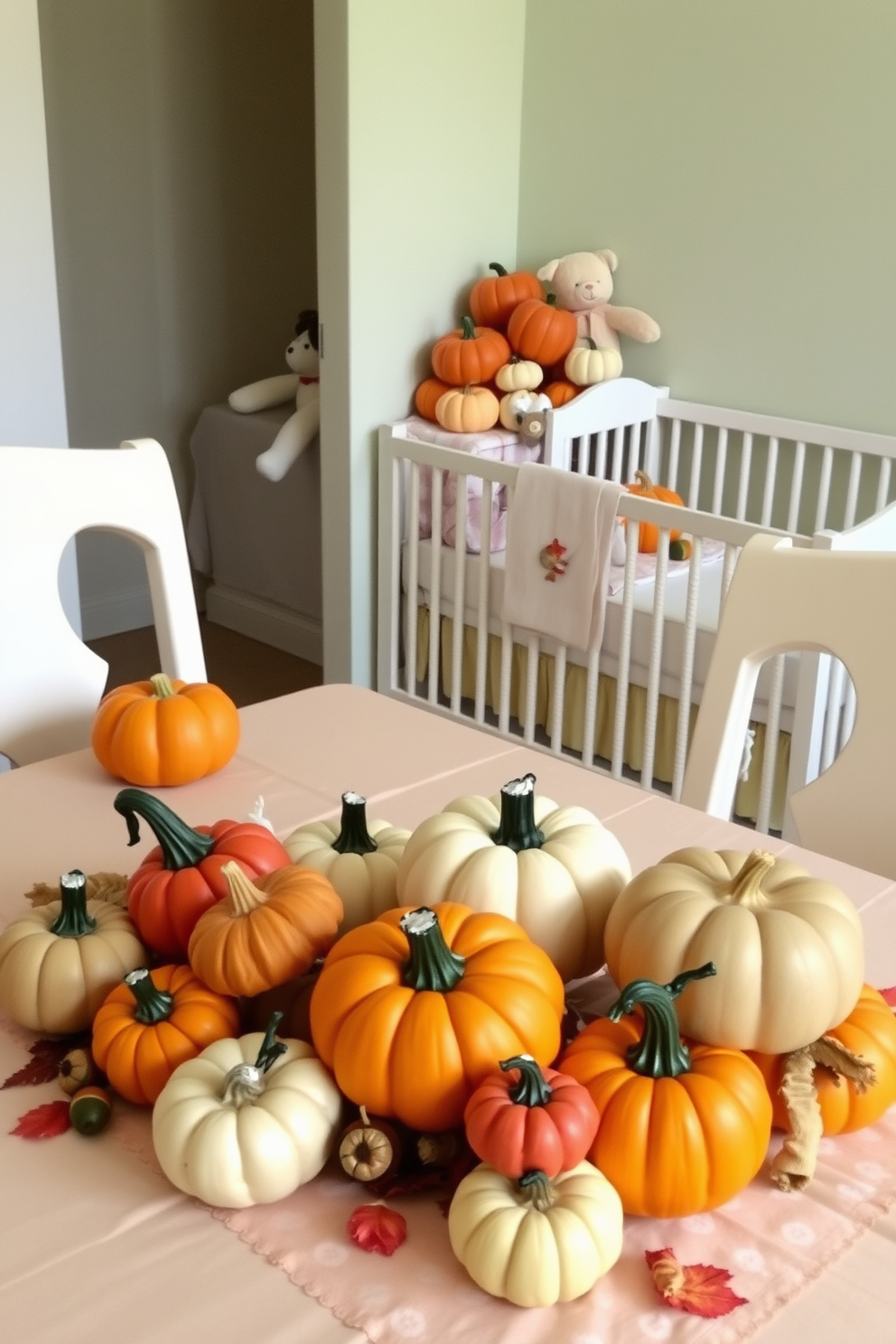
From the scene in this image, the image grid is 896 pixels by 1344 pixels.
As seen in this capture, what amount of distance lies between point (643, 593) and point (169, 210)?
1.97 meters

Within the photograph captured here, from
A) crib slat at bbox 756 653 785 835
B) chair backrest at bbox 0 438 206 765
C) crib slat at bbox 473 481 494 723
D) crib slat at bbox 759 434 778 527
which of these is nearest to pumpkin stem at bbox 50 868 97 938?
chair backrest at bbox 0 438 206 765

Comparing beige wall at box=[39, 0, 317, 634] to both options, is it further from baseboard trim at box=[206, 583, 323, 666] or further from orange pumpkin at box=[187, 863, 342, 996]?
orange pumpkin at box=[187, 863, 342, 996]

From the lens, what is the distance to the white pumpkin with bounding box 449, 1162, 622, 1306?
0.71 m

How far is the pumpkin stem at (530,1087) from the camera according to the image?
0.75m

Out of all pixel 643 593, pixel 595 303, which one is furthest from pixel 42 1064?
pixel 595 303

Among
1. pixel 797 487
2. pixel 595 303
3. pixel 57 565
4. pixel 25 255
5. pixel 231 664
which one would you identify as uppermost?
pixel 25 255

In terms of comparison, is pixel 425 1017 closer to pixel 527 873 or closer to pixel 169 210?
pixel 527 873

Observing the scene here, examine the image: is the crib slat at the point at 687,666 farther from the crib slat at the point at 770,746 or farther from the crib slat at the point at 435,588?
the crib slat at the point at 435,588

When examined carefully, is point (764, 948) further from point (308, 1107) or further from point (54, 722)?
point (54, 722)

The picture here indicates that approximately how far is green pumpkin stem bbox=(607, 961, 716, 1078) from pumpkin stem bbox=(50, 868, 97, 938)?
39cm

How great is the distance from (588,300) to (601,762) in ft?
3.63

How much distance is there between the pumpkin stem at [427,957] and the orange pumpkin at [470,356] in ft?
7.96

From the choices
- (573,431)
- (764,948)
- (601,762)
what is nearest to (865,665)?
(764,948)

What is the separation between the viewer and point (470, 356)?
3.08 meters
